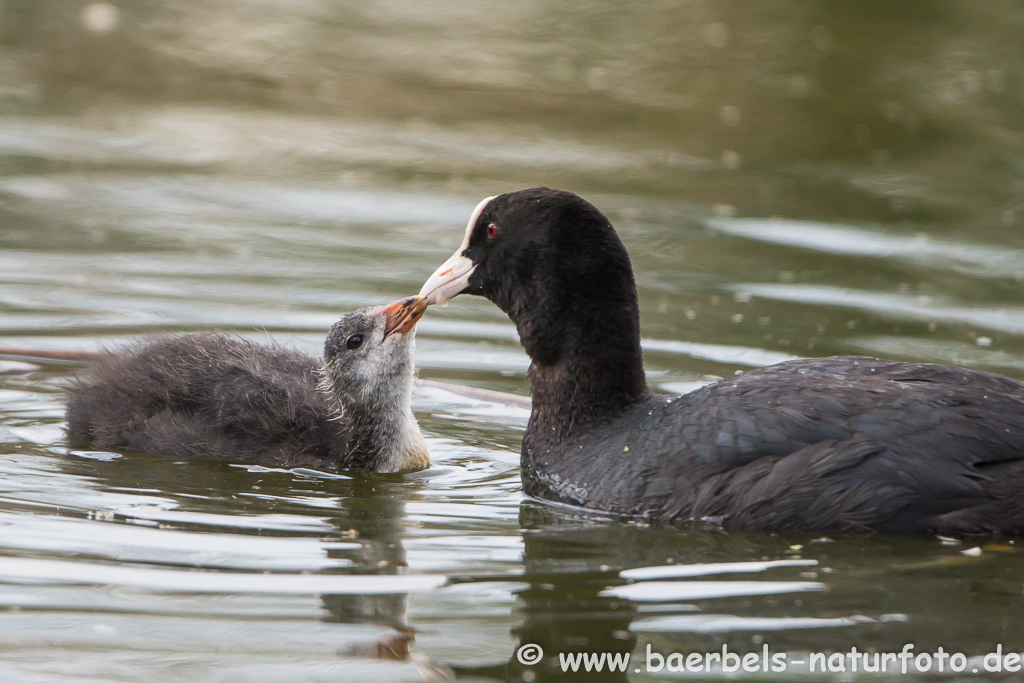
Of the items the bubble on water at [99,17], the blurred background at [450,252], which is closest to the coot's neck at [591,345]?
the blurred background at [450,252]

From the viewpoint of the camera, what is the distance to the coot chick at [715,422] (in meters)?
5.04

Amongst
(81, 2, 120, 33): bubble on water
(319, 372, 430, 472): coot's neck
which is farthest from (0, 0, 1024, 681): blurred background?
(319, 372, 430, 472): coot's neck

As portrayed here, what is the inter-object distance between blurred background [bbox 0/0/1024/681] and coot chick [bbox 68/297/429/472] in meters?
0.14

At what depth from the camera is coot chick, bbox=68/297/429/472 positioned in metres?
6.28

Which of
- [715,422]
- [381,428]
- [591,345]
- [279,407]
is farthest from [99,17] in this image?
[715,422]

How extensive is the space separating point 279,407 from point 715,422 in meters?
2.03

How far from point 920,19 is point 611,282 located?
12165 millimetres

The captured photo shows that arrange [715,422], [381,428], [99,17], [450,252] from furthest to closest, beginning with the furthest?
[99,17], [450,252], [381,428], [715,422]

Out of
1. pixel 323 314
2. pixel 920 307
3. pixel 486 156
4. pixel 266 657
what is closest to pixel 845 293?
pixel 920 307

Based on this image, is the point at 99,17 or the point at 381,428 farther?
the point at 99,17

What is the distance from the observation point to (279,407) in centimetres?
636

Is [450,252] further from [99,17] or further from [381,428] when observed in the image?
[99,17]

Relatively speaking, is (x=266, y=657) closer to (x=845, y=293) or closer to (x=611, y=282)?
(x=611, y=282)

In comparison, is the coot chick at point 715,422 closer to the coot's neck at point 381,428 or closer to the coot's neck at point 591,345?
the coot's neck at point 591,345
